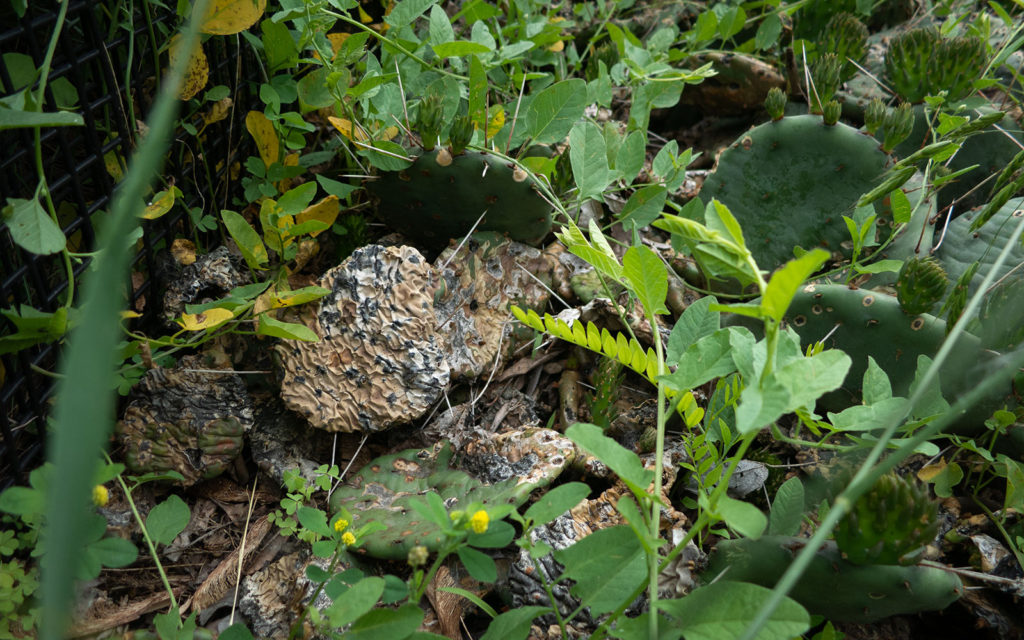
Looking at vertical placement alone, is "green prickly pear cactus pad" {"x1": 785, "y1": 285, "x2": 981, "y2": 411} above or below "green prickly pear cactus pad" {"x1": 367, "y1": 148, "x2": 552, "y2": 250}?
below

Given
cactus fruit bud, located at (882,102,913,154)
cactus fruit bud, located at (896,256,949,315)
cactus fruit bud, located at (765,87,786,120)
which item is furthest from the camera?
cactus fruit bud, located at (765,87,786,120)

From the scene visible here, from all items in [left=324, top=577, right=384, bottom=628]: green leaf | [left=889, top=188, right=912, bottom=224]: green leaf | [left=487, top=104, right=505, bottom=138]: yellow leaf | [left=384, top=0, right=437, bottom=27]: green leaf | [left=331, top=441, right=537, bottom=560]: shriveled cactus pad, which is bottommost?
[left=331, top=441, right=537, bottom=560]: shriveled cactus pad

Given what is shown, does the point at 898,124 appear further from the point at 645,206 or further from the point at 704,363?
the point at 704,363

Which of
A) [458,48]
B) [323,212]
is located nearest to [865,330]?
[458,48]

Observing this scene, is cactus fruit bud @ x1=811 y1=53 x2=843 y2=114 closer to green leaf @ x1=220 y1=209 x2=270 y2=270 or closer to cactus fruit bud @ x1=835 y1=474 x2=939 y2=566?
cactus fruit bud @ x1=835 y1=474 x2=939 y2=566

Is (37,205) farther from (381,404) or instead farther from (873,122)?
(873,122)

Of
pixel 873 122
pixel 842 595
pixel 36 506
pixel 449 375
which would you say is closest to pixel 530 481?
pixel 449 375

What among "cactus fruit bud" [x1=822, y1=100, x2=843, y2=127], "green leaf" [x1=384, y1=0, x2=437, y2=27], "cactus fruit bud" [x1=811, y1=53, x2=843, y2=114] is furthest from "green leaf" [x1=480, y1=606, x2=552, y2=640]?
"cactus fruit bud" [x1=811, y1=53, x2=843, y2=114]

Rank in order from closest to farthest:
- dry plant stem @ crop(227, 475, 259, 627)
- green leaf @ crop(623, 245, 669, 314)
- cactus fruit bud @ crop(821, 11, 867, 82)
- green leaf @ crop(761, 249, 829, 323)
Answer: green leaf @ crop(761, 249, 829, 323)
green leaf @ crop(623, 245, 669, 314)
dry plant stem @ crop(227, 475, 259, 627)
cactus fruit bud @ crop(821, 11, 867, 82)
